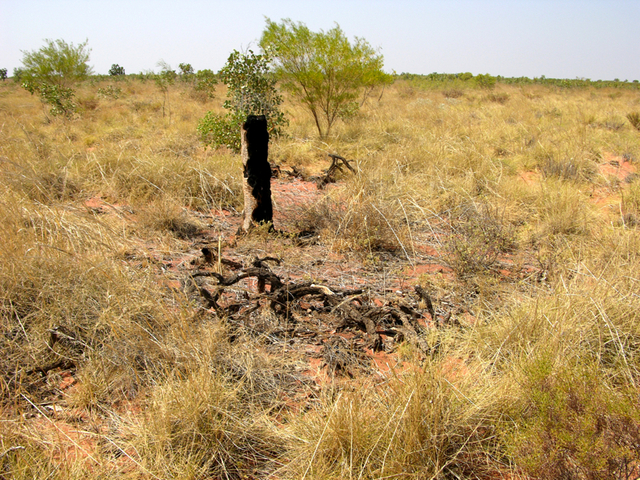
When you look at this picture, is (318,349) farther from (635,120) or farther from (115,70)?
(115,70)

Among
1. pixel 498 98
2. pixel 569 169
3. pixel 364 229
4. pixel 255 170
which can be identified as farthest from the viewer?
pixel 498 98

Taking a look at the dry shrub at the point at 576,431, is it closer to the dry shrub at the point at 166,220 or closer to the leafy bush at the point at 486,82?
the dry shrub at the point at 166,220

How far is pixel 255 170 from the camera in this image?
3.80 m

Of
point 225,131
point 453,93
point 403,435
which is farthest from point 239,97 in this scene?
point 453,93

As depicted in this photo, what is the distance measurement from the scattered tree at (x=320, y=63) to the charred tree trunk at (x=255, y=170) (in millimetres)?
5146

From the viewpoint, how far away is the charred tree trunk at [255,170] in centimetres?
375

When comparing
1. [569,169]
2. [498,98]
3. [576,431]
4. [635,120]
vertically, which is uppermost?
[498,98]

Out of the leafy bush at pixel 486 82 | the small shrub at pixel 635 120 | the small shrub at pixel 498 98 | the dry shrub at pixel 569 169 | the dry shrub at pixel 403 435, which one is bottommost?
the dry shrub at pixel 403 435

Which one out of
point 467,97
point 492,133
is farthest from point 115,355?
point 467,97

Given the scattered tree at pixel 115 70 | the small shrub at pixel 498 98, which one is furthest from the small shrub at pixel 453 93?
the scattered tree at pixel 115 70

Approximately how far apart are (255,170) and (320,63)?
5.56 metres

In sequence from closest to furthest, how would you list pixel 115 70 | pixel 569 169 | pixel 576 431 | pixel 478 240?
pixel 576 431, pixel 478 240, pixel 569 169, pixel 115 70

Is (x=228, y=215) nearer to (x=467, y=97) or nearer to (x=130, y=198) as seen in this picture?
(x=130, y=198)

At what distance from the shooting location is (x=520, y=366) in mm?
1771
